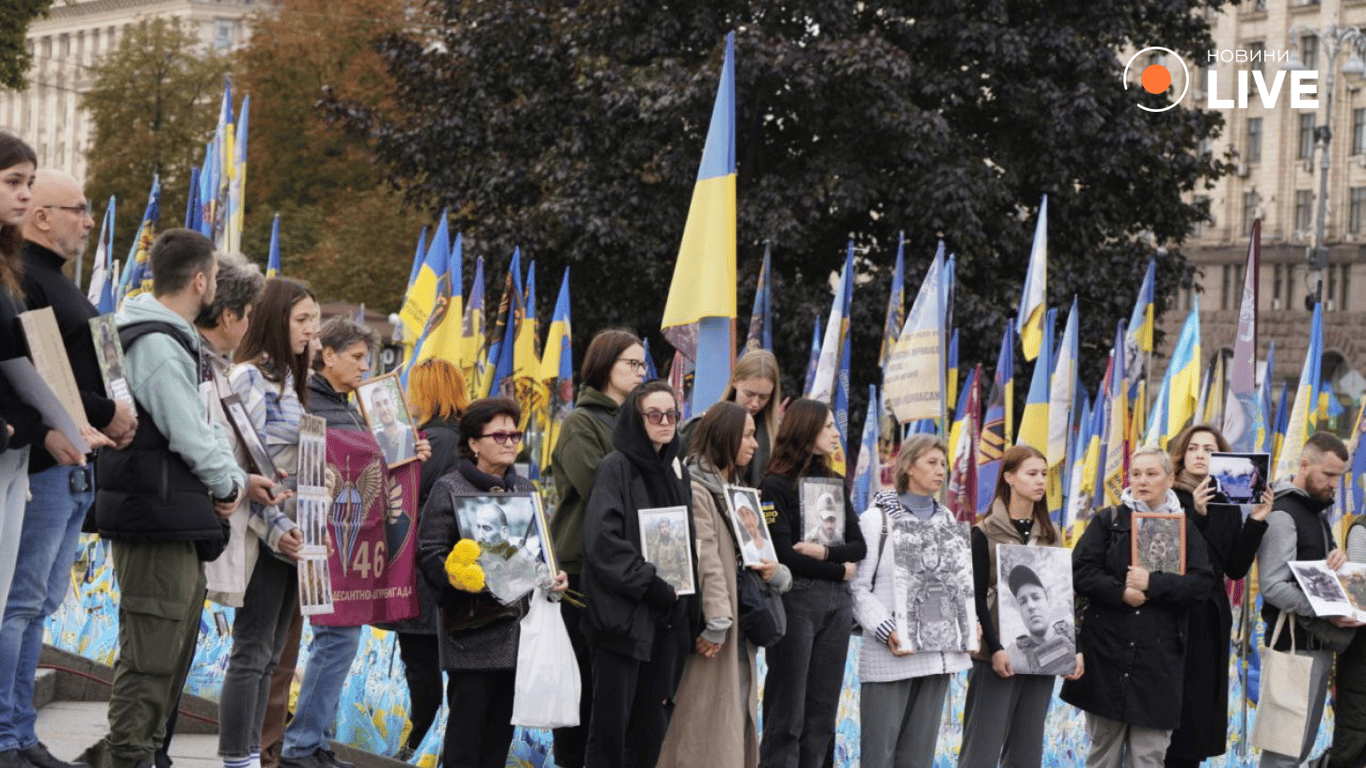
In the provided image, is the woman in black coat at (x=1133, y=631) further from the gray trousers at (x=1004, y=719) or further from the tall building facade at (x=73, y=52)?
the tall building facade at (x=73, y=52)

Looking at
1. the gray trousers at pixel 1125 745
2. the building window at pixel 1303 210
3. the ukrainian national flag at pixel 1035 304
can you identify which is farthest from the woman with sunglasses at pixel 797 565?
the building window at pixel 1303 210

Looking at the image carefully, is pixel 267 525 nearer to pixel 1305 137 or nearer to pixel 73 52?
pixel 1305 137

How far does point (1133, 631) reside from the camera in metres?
9.70

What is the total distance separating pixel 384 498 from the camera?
8.23m

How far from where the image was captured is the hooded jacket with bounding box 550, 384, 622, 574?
8.39m

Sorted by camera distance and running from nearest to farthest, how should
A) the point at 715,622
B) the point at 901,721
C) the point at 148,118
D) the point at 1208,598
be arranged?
1. the point at 715,622
2. the point at 901,721
3. the point at 1208,598
4. the point at 148,118

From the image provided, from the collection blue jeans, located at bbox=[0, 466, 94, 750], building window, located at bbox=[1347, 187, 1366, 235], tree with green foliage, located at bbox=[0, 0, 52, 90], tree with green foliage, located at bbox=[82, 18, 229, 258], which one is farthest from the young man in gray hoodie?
building window, located at bbox=[1347, 187, 1366, 235]

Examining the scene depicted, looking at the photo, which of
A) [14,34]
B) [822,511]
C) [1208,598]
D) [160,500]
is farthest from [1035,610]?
[14,34]

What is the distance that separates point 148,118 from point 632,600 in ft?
171

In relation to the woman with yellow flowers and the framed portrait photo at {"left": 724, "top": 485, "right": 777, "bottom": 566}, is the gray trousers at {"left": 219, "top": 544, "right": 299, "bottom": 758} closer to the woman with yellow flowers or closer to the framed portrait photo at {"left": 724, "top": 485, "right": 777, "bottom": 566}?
the woman with yellow flowers

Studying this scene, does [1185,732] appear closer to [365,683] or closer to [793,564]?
[793,564]

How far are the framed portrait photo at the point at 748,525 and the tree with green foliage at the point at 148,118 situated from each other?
46.6 m

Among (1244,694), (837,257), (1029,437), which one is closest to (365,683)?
(1244,694)

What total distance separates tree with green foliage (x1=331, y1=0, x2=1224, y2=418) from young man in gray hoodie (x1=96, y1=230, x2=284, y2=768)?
1975cm
